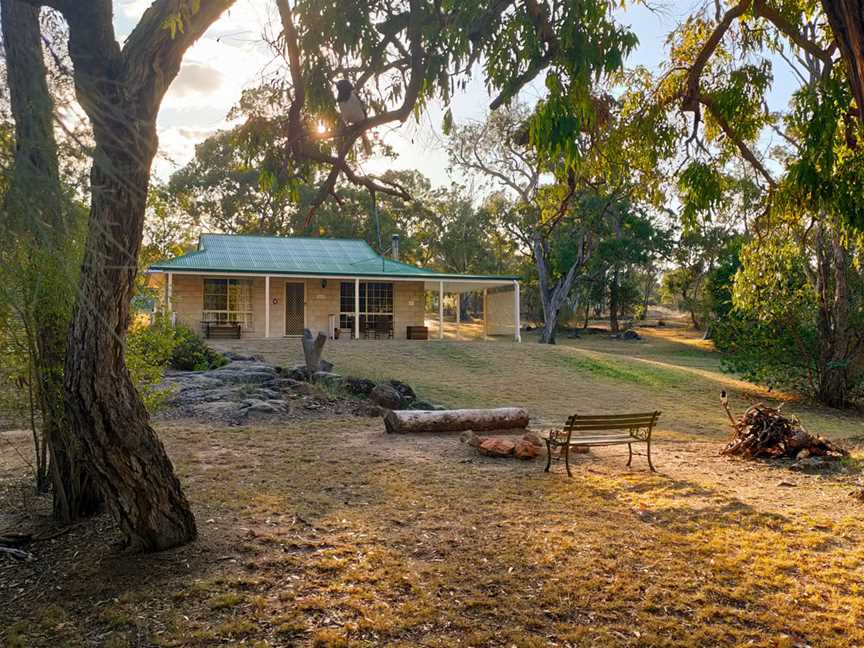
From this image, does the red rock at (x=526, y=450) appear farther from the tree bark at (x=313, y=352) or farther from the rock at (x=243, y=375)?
the tree bark at (x=313, y=352)

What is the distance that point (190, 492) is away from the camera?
5.68 meters

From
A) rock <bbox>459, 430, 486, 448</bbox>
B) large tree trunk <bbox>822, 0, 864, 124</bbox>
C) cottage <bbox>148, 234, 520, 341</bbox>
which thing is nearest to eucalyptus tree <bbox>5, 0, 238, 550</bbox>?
large tree trunk <bbox>822, 0, 864, 124</bbox>

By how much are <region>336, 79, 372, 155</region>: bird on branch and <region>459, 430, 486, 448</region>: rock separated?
4.35 meters

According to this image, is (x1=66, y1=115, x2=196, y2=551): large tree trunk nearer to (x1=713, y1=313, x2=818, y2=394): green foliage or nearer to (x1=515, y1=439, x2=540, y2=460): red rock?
(x1=515, y1=439, x2=540, y2=460): red rock

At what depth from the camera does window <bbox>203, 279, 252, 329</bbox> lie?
865 inches

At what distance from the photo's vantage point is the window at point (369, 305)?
23.8 metres

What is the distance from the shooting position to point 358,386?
12.4 m

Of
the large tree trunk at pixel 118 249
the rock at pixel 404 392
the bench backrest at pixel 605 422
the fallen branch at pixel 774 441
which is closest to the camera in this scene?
the large tree trunk at pixel 118 249

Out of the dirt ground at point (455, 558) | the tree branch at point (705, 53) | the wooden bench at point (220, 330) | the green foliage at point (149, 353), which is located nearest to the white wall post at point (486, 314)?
the wooden bench at point (220, 330)

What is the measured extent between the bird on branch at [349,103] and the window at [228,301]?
59.2 feet

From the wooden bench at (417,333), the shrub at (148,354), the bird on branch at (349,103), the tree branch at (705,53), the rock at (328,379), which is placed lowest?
the rock at (328,379)

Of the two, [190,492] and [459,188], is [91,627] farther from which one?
[459,188]

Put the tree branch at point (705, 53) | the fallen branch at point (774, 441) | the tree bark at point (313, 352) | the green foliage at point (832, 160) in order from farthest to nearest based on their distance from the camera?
the tree bark at point (313, 352), the fallen branch at point (774, 441), the tree branch at point (705, 53), the green foliage at point (832, 160)

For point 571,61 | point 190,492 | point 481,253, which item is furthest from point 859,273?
point 481,253
